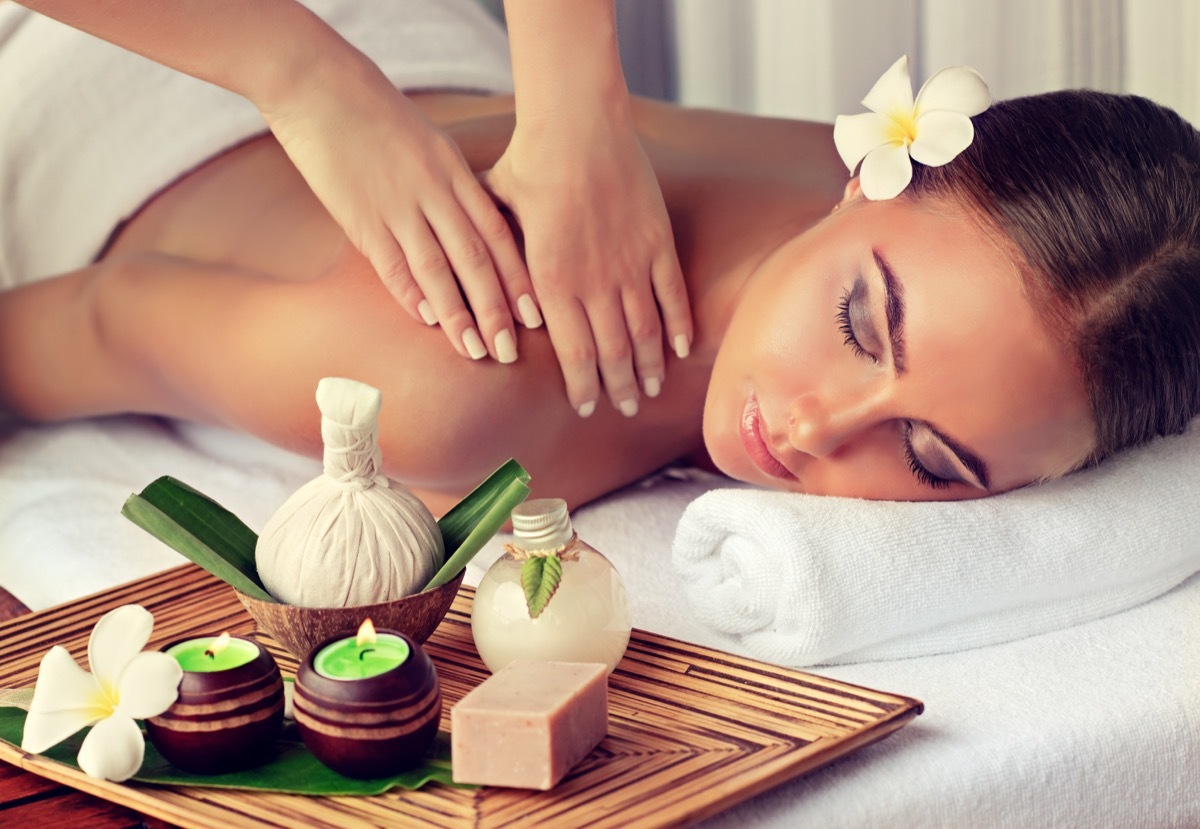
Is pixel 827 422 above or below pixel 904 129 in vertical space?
below

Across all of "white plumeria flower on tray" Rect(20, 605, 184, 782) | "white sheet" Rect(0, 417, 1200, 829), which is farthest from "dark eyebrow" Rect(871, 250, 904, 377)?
"white plumeria flower on tray" Rect(20, 605, 184, 782)

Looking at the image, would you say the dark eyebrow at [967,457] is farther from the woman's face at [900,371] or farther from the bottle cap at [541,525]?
the bottle cap at [541,525]

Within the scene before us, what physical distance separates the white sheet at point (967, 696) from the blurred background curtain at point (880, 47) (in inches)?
30.0

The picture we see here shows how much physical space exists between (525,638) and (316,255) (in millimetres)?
667

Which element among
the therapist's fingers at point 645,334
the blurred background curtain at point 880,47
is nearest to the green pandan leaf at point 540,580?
the therapist's fingers at point 645,334

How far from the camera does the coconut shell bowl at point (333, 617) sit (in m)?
0.96

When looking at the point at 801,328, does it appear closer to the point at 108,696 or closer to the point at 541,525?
the point at 541,525

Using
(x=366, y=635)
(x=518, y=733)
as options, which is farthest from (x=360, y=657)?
(x=518, y=733)

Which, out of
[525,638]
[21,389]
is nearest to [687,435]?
[525,638]

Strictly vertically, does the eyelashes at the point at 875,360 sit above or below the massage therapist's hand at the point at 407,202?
below

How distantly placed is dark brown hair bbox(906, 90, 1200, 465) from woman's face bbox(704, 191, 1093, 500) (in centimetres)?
3

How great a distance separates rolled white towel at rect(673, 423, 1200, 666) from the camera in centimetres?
109

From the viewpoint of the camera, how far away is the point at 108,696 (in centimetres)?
87

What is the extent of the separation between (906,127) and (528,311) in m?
0.41
